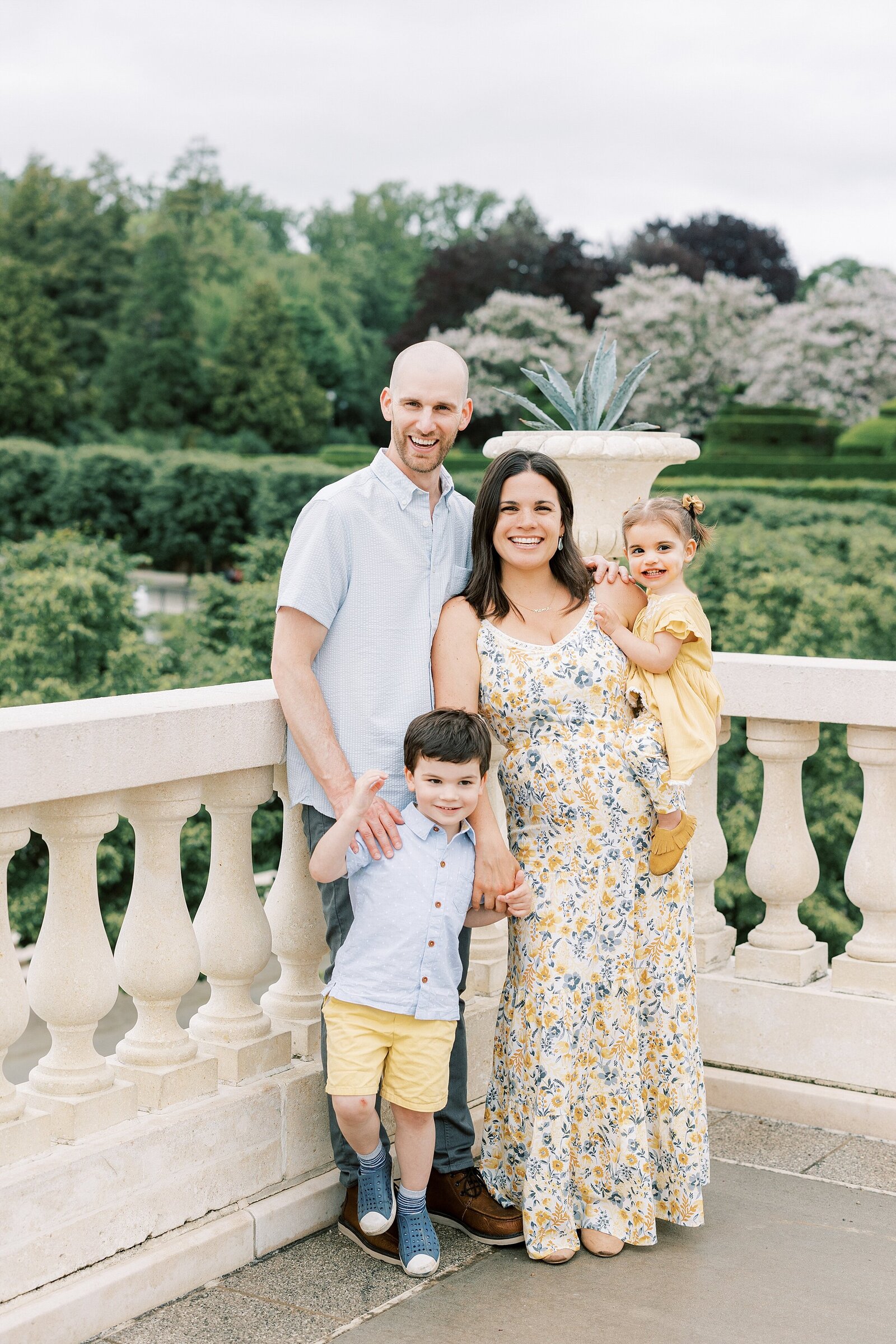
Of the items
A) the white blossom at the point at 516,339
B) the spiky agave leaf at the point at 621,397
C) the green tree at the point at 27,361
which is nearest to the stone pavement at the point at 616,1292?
the spiky agave leaf at the point at 621,397

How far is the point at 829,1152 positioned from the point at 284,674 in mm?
1936

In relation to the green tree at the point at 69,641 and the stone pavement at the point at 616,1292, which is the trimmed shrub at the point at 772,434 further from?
the stone pavement at the point at 616,1292

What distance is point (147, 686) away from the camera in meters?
13.5

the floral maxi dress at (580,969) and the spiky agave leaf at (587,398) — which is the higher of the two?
the spiky agave leaf at (587,398)

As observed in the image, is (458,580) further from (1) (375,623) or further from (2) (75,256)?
(2) (75,256)

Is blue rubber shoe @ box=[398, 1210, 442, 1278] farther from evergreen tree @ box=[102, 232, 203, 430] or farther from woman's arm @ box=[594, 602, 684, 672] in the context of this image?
evergreen tree @ box=[102, 232, 203, 430]

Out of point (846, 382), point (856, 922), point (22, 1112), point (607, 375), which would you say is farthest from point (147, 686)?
point (846, 382)

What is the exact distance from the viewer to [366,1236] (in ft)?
10.4

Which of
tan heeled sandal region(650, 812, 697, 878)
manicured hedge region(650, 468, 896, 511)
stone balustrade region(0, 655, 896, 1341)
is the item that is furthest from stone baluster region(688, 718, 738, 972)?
manicured hedge region(650, 468, 896, 511)

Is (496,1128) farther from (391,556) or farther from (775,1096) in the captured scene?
(391,556)

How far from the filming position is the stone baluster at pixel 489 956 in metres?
3.95

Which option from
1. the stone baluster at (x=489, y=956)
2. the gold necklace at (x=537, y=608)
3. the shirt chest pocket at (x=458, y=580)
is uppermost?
the shirt chest pocket at (x=458, y=580)

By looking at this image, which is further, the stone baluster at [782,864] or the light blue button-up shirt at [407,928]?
the stone baluster at [782,864]

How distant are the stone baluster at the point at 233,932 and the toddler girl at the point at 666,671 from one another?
0.84 meters
